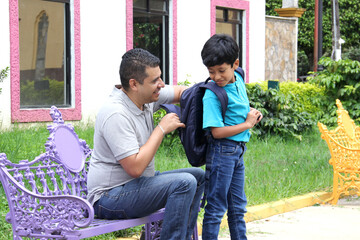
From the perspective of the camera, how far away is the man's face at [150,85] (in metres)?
4.09

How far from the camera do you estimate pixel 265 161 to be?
29.0 feet

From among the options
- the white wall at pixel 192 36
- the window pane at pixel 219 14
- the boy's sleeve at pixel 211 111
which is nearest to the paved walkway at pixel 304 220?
the boy's sleeve at pixel 211 111

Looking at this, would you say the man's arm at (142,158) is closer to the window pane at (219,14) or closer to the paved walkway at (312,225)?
the paved walkway at (312,225)

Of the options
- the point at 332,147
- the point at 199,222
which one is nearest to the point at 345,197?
the point at 332,147

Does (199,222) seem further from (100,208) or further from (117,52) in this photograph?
(117,52)

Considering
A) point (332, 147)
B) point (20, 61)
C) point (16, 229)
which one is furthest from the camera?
point (20, 61)

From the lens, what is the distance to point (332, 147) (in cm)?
731

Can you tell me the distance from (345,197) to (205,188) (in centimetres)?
401

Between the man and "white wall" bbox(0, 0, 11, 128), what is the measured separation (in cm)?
601

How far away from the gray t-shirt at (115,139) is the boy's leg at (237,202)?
669mm

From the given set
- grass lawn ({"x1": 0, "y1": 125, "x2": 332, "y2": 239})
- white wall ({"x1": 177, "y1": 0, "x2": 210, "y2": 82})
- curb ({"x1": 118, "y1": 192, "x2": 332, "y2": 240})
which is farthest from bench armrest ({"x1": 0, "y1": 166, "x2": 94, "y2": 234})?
white wall ({"x1": 177, "y1": 0, "x2": 210, "y2": 82})

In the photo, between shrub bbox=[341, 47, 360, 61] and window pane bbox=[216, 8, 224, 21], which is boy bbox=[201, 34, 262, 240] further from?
shrub bbox=[341, 47, 360, 61]

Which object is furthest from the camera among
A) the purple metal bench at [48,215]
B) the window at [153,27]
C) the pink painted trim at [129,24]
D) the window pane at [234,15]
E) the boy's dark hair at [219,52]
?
the window pane at [234,15]

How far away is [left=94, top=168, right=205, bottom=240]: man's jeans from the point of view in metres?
3.92
